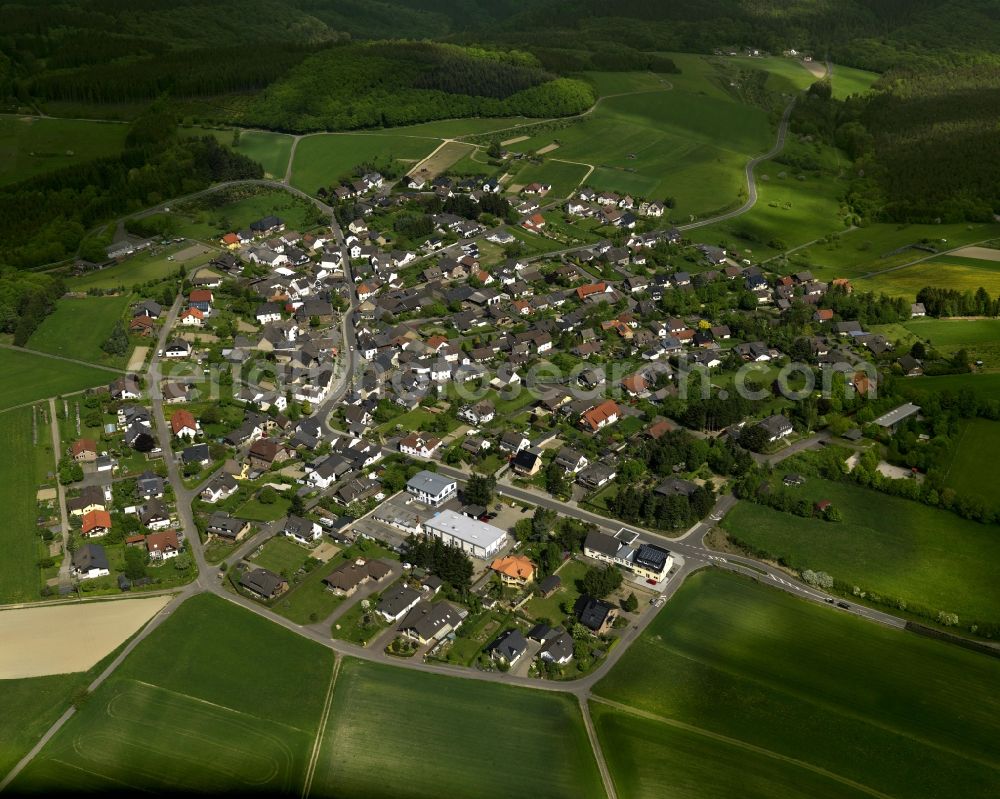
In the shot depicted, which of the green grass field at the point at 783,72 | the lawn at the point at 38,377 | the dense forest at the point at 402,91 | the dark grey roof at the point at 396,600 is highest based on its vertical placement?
the green grass field at the point at 783,72

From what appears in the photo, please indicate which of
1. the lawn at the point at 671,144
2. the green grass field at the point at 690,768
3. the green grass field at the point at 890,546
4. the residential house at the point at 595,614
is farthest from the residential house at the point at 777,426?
the lawn at the point at 671,144

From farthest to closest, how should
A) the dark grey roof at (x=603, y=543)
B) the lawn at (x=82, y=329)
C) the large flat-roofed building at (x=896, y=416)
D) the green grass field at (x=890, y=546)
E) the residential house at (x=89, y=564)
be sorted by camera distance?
1. the lawn at (x=82, y=329)
2. the large flat-roofed building at (x=896, y=416)
3. the dark grey roof at (x=603, y=543)
4. the residential house at (x=89, y=564)
5. the green grass field at (x=890, y=546)

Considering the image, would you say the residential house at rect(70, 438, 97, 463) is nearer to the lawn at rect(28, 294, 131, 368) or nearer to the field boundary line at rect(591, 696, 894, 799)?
the lawn at rect(28, 294, 131, 368)

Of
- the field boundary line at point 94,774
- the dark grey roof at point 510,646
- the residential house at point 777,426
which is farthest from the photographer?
the residential house at point 777,426

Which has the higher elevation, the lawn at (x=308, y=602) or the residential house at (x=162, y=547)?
the residential house at (x=162, y=547)

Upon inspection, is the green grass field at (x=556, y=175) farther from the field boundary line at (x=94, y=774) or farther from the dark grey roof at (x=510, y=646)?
the field boundary line at (x=94, y=774)

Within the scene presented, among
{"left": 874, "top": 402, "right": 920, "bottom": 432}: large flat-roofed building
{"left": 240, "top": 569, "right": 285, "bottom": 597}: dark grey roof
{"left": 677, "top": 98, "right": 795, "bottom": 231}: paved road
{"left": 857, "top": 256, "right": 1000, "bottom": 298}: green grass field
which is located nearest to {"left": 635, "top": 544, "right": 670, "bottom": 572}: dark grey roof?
{"left": 240, "top": 569, "right": 285, "bottom": 597}: dark grey roof

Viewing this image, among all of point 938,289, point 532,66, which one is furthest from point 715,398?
point 532,66

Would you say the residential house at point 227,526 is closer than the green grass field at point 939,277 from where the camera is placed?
Yes
